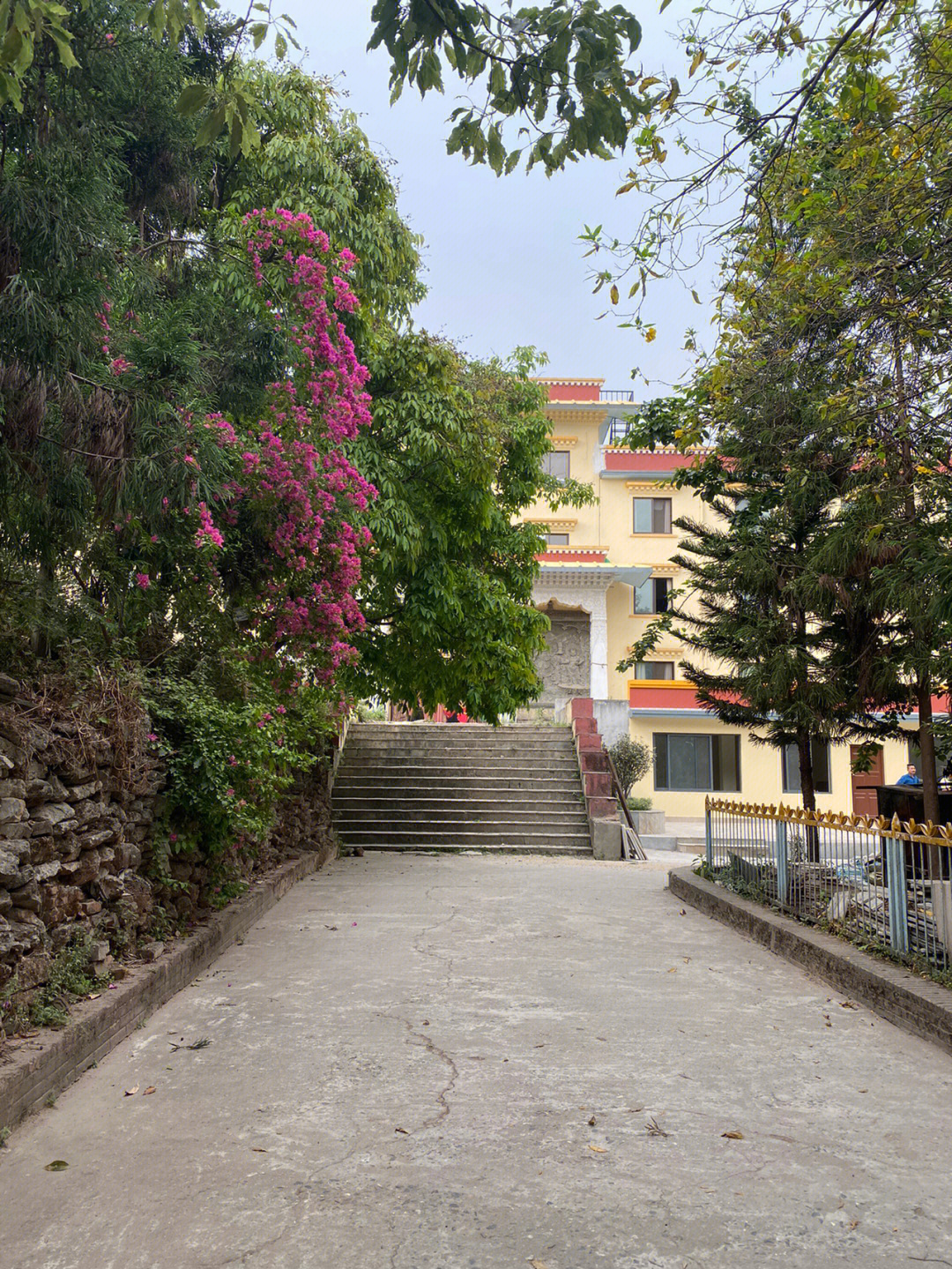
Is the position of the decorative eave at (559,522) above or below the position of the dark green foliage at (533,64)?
above

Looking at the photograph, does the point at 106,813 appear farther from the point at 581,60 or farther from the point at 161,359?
the point at 581,60

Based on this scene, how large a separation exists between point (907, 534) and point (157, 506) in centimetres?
600

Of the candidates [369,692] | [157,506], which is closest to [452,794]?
[369,692]

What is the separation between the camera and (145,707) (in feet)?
24.0

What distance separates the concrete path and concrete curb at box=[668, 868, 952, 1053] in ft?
0.46

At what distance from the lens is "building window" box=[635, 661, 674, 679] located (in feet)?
114

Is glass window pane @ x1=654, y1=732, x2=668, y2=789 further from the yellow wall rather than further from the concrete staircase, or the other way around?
the concrete staircase

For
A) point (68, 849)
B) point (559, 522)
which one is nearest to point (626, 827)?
point (68, 849)

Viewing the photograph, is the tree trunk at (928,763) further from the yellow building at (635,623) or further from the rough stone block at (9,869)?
the yellow building at (635,623)

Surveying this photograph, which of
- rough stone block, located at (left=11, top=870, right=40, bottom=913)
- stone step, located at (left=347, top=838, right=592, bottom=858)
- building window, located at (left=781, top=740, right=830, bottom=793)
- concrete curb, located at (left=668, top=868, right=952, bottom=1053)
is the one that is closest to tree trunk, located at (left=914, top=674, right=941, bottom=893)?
concrete curb, located at (left=668, top=868, right=952, bottom=1053)

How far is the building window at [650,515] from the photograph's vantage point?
35.6 meters

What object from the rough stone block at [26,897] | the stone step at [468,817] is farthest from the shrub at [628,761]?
the rough stone block at [26,897]

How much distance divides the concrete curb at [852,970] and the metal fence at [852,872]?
19 cm

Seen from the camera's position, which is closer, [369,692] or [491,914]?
[491,914]
